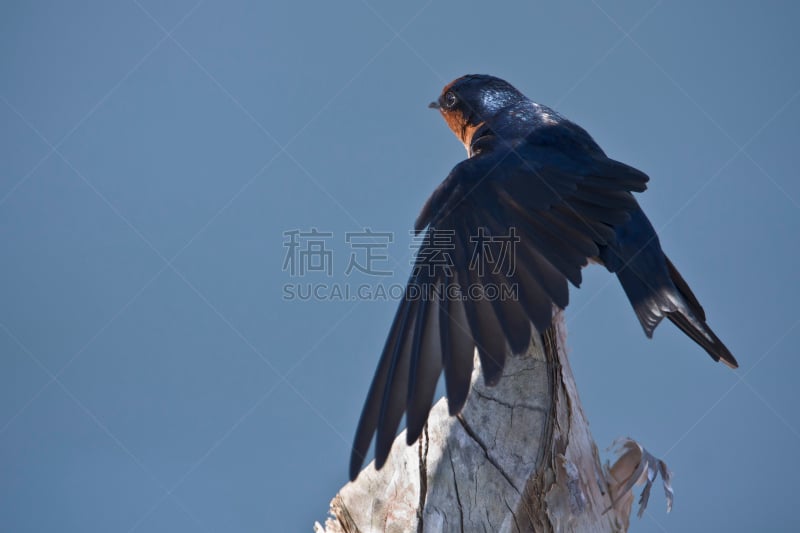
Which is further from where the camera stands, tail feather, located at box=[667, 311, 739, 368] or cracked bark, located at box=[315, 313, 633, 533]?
tail feather, located at box=[667, 311, 739, 368]

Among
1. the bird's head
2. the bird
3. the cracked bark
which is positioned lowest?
the cracked bark

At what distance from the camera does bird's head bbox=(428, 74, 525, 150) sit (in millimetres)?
2518

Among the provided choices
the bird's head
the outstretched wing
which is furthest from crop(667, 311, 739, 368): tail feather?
the bird's head

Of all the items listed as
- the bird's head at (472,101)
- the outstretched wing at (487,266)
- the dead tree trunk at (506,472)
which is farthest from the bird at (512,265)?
the bird's head at (472,101)

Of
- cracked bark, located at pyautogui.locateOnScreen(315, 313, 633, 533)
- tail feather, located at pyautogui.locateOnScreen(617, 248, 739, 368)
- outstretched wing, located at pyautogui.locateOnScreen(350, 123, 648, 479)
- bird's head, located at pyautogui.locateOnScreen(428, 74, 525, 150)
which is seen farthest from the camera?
bird's head, located at pyautogui.locateOnScreen(428, 74, 525, 150)

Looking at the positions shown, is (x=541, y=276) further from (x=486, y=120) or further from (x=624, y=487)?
(x=486, y=120)

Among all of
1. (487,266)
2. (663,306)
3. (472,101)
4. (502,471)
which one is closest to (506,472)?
(502,471)

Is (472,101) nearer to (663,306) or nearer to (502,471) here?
(663,306)

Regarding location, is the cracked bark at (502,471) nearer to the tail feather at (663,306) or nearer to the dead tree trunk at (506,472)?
the dead tree trunk at (506,472)

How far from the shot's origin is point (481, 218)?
5.96 ft

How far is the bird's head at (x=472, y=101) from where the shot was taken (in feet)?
8.26

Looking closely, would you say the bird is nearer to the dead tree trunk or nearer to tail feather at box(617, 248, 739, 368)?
tail feather at box(617, 248, 739, 368)

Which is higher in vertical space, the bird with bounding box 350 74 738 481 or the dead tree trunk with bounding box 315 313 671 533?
the bird with bounding box 350 74 738 481

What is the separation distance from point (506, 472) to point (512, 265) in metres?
0.40
